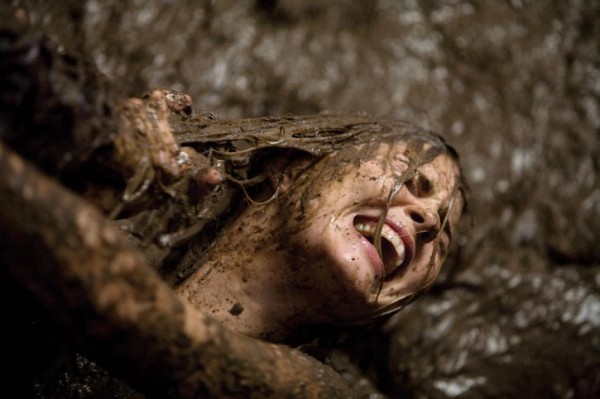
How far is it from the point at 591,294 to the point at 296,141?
1.36m

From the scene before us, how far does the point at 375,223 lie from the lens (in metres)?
1.29

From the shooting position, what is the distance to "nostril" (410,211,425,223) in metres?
1.34

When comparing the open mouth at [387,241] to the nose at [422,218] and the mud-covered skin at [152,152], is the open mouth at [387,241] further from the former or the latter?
the mud-covered skin at [152,152]

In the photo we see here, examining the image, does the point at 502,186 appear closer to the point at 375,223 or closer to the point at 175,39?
the point at 375,223

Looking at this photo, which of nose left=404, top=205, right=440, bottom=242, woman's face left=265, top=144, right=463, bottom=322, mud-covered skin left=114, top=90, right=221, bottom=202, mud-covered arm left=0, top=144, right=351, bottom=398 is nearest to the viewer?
mud-covered arm left=0, top=144, right=351, bottom=398

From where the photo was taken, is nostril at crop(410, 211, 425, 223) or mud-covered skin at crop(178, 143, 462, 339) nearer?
mud-covered skin at crop(178, 143, 462, 339)

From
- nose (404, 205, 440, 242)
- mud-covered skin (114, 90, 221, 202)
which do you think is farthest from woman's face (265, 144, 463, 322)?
mud-covered skin (114, 90, 221, 202)

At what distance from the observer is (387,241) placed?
133cm

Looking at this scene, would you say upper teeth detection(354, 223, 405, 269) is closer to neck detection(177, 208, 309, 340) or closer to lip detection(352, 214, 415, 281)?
lip detection(352, 214, 415, 281)

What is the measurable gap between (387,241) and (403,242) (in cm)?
4

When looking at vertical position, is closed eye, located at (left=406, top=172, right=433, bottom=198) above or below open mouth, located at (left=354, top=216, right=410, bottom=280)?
above

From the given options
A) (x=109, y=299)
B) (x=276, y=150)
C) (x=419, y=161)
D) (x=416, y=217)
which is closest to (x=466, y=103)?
(x=419, y=161)

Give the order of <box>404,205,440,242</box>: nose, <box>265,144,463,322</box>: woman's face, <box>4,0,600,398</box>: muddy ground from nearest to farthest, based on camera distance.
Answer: <box>265,144,463,322</box>: woman's face < <box>404,205,440,242</box>: nose < <box>4,0,600,398</box>: muddy ground

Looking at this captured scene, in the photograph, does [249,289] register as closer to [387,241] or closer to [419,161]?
[387,241]
